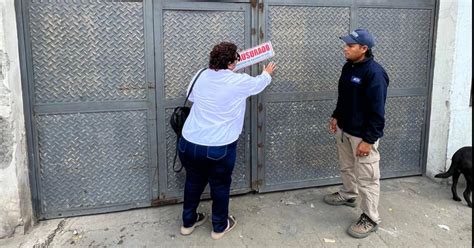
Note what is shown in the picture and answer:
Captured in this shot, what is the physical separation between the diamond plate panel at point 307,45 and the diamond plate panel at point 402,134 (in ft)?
2.85

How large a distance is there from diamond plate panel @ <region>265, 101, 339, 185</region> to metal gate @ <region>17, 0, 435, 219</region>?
12mm

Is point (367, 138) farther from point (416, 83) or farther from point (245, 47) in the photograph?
point (416, 83)

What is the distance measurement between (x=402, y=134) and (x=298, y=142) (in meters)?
1.36

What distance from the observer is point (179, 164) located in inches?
154

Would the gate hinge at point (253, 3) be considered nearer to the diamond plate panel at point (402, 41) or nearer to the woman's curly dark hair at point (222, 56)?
the woman's curly dark hair at point (222, 56)

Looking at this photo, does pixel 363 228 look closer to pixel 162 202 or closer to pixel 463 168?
pixel 463 168

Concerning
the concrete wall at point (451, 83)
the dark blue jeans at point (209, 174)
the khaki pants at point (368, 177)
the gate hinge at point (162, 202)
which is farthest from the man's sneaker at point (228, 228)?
the concrete wall at point (451, 83)

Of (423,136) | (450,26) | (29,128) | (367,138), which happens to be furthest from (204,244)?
(450,26)

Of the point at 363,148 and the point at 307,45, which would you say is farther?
the point at 307,45

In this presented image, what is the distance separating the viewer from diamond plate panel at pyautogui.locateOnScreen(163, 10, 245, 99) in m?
3.63

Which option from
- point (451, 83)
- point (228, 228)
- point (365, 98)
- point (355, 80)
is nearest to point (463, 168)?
point (451, 83)

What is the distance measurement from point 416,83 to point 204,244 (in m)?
3.10

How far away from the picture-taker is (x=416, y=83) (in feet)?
14.7

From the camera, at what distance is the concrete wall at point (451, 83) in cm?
420
